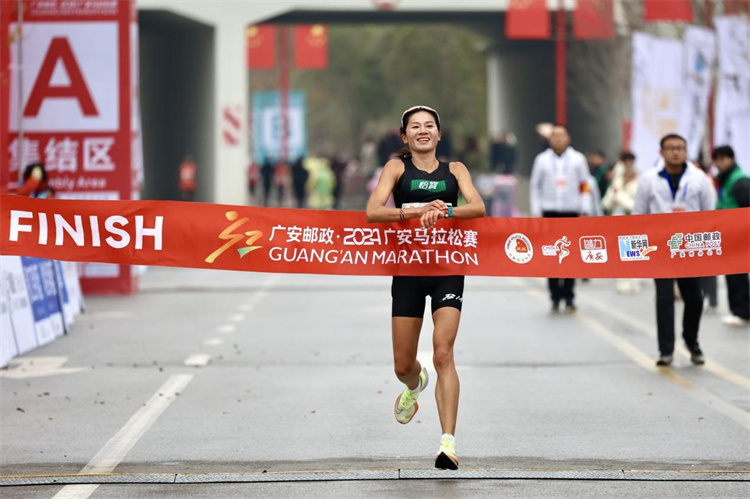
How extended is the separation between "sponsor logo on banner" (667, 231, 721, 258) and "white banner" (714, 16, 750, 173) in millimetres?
10472

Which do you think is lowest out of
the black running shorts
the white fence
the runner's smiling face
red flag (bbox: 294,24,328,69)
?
the white fence

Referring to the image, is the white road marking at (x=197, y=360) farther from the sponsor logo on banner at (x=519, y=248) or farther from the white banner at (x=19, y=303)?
the sponsor logo on banner at (x=519, y=248)

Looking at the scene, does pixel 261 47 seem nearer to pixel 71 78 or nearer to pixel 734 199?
pixel 71 78

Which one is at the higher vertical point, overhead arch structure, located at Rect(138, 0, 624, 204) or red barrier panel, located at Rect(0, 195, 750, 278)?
overhead arch structure, located at Rect(138, 0, 624, 204)

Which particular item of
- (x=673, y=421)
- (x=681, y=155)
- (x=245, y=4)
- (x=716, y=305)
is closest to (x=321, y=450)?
(x=673, y=421)

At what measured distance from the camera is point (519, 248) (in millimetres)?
8945

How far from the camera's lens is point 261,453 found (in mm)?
8406

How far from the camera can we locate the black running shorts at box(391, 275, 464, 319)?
8.08 meters

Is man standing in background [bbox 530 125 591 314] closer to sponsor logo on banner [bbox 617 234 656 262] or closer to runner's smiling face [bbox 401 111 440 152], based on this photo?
sponsor logo on banner [bbox 617 234 656 262]

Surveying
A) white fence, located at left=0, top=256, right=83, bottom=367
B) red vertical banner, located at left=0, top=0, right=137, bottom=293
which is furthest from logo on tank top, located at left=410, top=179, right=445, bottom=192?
red vertical banner, located at left=0, top=0, right=137, bottom=293

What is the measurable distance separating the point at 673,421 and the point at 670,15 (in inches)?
963

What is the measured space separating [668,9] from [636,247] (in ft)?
80.6

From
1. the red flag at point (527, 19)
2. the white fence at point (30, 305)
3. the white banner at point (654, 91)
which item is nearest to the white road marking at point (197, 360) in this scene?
the white fence at point (30, 305)

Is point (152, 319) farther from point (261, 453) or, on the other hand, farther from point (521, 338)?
point (261, 453)
